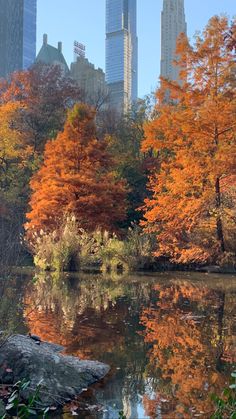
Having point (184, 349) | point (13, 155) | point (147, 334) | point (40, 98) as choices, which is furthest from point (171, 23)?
point (184, 349)

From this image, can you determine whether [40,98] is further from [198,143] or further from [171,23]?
[171,23]

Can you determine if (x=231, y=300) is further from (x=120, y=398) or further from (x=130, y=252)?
(x=130, y=252)

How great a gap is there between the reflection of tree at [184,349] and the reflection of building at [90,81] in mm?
29478

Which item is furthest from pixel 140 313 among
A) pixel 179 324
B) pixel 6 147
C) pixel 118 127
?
pixel 118 127

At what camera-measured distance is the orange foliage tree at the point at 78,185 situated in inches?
678

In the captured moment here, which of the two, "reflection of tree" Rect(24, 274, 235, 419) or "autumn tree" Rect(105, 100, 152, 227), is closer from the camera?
"reflection of tree" Rect(24, 274, 235, 419)

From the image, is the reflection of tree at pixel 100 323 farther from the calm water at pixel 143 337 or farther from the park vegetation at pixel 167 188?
the park vegetation at pixel 167 188

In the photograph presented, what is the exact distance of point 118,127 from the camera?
3112 centimetres

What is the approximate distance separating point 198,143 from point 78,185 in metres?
4.56

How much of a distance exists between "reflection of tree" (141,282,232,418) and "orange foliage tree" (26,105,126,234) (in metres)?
8.24

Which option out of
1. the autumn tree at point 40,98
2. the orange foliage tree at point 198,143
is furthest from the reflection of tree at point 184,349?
the autumn tree at point 40,98

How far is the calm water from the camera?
4.14m

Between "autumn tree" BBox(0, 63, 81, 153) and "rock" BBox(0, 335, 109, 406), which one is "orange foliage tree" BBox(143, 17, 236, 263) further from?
"autumn tree" BBox(0, 63, 81, 153)

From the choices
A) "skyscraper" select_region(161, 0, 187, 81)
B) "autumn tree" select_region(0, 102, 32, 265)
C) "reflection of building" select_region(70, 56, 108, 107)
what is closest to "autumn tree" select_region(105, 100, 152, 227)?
"reflection of building" select_region(70, 56, 108, 107)
